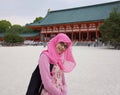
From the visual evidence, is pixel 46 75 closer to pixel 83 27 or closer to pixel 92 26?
pixel 92 26

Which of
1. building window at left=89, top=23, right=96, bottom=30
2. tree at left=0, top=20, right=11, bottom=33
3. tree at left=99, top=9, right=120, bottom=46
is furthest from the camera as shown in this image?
tree at left=0, top=20, right=11, bottom=33

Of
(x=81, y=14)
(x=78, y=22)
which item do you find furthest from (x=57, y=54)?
(x=81, y=14)

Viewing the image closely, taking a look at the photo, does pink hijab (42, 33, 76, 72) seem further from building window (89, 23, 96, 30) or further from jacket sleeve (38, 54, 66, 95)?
building window (89, 23, 96, 30)

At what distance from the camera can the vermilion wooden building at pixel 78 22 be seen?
4721cm

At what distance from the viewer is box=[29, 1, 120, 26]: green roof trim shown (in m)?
47.8

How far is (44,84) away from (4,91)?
4.23 meters

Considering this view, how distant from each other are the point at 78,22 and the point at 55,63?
45.7 metres

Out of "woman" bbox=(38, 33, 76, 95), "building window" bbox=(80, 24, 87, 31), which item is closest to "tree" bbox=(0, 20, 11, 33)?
"building window" bbox=(80, 24, 87, 31)

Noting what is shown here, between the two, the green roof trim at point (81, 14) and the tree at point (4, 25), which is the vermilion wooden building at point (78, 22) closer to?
the green roof trim at point (81, 14)

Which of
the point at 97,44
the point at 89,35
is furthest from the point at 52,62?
the point at 89,35

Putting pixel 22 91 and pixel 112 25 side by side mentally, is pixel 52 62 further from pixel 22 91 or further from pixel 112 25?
pixel 112 25

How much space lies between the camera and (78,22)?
48.2m

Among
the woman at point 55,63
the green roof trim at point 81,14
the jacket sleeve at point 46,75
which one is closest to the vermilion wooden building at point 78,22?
the green roof trim at point 81,14

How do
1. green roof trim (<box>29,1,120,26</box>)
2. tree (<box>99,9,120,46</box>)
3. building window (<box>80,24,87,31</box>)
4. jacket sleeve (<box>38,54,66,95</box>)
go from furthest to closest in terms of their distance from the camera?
building window (<box>80,24,87,31</box>) → green roof trim (<box>29,1,120,26</box>) → tree (<box>99,9,120,46</box>) → jacket sleeve (<box>38,54,66,95</box>)
